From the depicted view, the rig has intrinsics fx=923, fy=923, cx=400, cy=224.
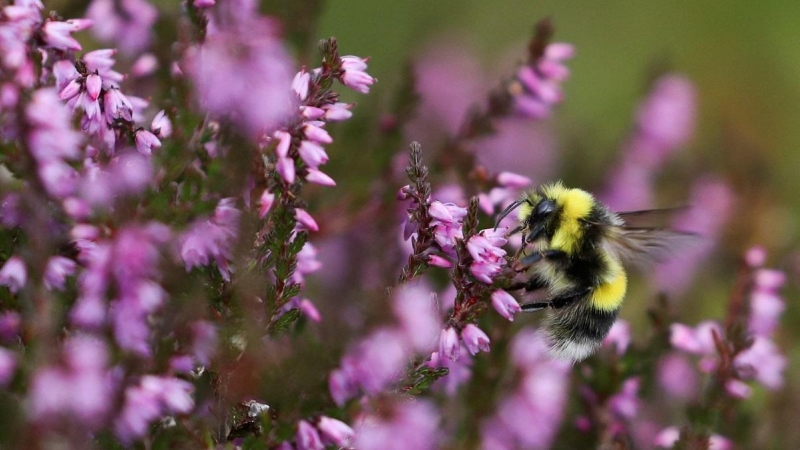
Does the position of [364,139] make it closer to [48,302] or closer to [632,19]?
[48,302]

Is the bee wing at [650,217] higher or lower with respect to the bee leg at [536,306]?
higher

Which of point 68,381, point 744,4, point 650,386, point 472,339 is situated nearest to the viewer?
point 68,381

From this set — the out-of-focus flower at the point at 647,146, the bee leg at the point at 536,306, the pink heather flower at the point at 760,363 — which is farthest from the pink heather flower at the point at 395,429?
the out-of-focus flower at the point at 647,146

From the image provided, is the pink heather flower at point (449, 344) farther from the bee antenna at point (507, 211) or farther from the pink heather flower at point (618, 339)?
the pink heather flower at point (618, 339)

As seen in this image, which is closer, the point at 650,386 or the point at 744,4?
the point at 650,386

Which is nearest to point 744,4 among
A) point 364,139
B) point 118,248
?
point 364,139

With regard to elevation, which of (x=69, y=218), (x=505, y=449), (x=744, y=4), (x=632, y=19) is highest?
(x=744, y=4)

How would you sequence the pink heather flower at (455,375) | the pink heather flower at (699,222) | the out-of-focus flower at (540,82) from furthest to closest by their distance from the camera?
the pink heather flower at (699,222), the out-of-focus flower at (540,82), the pink heather flower at (455,375)
